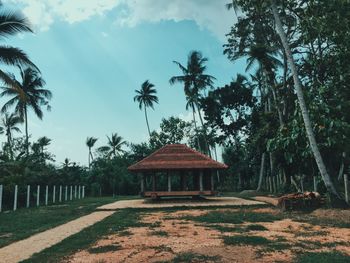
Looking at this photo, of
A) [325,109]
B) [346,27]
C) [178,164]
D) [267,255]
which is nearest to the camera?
[267,255]

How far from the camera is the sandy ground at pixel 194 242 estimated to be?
22.6ft


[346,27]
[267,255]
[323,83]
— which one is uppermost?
[346,27]

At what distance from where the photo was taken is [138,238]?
934cm

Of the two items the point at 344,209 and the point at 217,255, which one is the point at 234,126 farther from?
the point at 217,255

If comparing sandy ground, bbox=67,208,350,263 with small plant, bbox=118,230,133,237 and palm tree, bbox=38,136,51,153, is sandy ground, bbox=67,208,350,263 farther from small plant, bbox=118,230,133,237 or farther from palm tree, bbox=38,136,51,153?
palm tree, bbox=38,136,51,153

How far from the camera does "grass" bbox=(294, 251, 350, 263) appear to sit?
6.29m

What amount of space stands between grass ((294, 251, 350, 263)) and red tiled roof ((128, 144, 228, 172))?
16244mm

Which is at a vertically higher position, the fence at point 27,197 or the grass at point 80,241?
the fence at point 27,197

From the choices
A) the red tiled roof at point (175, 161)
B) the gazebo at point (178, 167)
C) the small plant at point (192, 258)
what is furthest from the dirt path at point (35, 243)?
the gazebo at point (178, 167)

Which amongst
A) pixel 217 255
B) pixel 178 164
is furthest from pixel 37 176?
pixel 217 255

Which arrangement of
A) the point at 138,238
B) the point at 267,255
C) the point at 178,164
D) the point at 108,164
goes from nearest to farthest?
the point at 267,255 → the point at 138,238 → the point at 178,164 → the point at 108,164

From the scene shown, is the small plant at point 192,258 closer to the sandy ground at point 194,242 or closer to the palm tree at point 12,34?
the sandy ground at point 194,242

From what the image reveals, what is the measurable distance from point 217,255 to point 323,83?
53.8 ft

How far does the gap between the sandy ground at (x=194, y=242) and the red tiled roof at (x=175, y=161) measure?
11194mm
